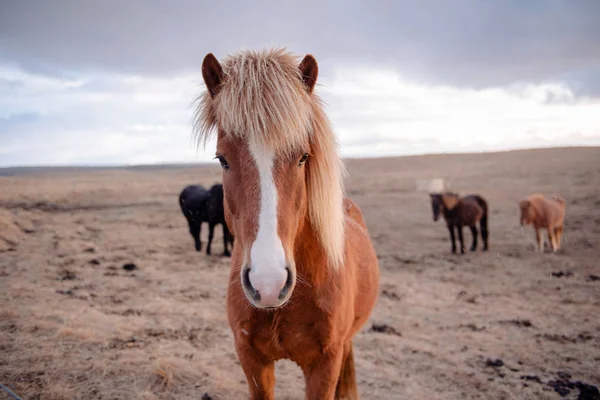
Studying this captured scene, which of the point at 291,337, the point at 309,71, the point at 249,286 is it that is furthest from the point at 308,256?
the point at 309,71

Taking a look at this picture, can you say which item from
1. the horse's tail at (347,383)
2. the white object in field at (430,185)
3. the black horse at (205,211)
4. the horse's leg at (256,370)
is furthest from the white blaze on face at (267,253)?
the white object in field at (430,185)

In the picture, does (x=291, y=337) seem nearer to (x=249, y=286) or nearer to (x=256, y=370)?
(x=256, y=370)

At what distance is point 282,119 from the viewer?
63.0 inches

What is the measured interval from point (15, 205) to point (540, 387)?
1875 centimetres

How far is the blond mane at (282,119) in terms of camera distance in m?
1.61

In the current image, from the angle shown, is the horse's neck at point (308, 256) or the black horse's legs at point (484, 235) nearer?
the horse's neck at point (308, 256)

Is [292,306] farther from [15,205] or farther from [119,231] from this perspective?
[15,205]

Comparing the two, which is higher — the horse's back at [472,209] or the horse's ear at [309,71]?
the horse's ear at [309,71]

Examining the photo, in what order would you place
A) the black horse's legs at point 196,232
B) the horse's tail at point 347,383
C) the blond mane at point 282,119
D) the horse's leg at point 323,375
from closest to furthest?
the blond mane at point 282,119, the horse's leg at point 323,375, the horse's tail at point 347,383, the black horse's legs at point 196,232

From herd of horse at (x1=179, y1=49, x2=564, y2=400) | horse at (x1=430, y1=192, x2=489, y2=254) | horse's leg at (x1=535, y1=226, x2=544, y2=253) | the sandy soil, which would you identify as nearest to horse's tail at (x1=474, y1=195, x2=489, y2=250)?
horse at (x1=430, y1=192, x2=489, y2=254)

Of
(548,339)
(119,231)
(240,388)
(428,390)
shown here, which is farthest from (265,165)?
(119,231)

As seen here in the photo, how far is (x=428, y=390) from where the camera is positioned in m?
Result: 3.53

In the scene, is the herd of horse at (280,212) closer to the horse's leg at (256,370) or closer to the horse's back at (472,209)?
the horse's leg at (256,370)

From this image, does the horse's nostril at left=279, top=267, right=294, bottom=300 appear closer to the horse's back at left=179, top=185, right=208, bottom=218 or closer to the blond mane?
the blond mane
